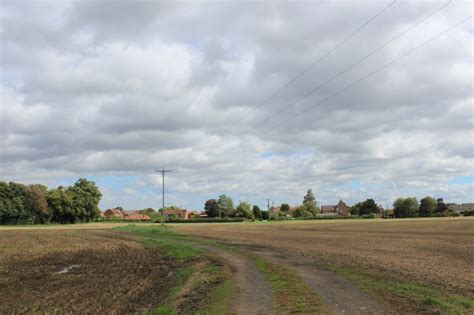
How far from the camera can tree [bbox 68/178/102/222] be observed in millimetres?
143375

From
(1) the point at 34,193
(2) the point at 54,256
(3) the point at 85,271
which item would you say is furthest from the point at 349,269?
(1) the point at 34,193

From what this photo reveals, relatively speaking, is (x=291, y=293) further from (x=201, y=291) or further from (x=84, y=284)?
(x=84, y=284)

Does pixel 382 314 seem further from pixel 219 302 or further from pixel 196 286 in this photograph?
pixel 196 286

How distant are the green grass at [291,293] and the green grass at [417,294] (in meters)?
2.12

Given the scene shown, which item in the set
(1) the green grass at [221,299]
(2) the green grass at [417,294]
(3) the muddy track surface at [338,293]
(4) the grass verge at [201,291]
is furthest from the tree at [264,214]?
(1) the green grass at [221,299]

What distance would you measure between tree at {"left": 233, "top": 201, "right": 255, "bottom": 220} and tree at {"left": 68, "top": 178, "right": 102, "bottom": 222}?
214 feet

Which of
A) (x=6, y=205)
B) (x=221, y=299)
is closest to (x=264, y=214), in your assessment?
(x=6, y=205)

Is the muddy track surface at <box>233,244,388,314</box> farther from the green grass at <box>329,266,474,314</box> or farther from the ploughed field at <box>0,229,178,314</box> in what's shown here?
the ploughed field at <box>0,229,178,314</box>

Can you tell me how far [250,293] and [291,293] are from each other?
52.4 inches

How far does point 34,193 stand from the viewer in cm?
13475

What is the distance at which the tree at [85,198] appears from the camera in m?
143

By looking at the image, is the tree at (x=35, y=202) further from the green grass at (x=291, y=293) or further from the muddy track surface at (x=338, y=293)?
the muddy track surface at (x=338, y=293)

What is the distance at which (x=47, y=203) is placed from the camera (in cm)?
13775

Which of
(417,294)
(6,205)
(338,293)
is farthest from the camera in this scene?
(6,205)
